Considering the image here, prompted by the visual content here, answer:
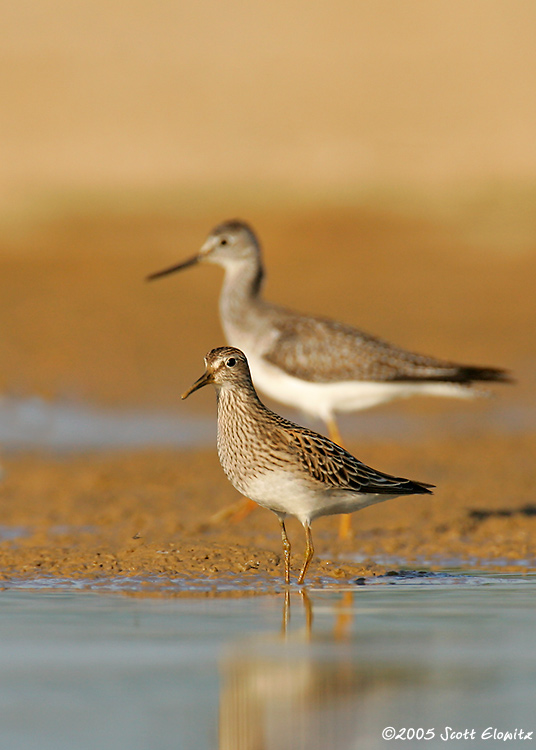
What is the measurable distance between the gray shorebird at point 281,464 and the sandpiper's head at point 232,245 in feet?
15.8

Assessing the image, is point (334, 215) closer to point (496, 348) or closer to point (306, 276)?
point (306, 276)

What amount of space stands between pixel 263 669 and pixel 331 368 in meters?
6.26

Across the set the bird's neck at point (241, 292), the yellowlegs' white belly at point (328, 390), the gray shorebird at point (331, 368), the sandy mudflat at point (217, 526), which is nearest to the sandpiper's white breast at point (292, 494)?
the sandy mudflat at point (217, 526)

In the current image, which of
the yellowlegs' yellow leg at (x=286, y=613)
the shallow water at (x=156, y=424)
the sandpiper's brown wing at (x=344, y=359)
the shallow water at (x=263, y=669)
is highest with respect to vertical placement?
the shallow water at (x=156, y=424)

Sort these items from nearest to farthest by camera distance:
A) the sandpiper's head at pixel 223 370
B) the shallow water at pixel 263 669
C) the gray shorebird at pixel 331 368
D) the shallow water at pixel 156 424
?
the shallow water at pixel 263 669 < the sandpiper's head at pixel 223 370 < the gray shorebird at pixel 331 368 < the shallow water at pixel 156 424

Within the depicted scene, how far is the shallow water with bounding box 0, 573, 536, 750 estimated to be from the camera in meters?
4.09

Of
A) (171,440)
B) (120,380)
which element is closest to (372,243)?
(120,380)

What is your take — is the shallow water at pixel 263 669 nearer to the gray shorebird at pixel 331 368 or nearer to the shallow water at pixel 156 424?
the gray shorebird at pixel 331 368

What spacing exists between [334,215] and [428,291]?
4.95 m

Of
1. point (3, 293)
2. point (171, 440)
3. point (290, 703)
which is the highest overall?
point (3, 293)

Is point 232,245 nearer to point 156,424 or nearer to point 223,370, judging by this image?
point 156,424

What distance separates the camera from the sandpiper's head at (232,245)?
1209 centimetres

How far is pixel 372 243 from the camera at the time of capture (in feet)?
85.0

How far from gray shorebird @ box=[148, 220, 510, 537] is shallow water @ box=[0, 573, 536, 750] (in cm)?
433
